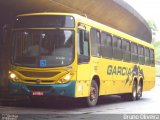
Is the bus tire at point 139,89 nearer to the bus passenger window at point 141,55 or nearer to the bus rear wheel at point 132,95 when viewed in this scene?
the bus rear wheel at point 132,95

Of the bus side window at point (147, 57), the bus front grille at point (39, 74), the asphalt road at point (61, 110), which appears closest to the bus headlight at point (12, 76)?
the bus front grille at point (39, 74)

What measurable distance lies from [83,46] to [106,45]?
2962mm

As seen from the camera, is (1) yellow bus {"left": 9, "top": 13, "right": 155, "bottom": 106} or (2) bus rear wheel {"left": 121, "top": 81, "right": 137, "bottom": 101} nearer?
(1) yellow bus {"left": 9, "top": 13, "right": 155, "bottom": 106}

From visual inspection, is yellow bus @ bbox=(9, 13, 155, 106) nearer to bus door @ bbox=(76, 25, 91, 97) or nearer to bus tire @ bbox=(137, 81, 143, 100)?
bus door @ bbox=(76, 25, 91, 97)

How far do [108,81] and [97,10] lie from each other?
12.3 m

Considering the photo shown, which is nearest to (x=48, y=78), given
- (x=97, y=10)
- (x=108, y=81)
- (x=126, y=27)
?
(x=108, y=81)

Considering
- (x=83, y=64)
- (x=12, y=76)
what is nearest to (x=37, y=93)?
(x=12, y=76)

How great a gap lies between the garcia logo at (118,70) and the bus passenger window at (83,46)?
277 centimetres

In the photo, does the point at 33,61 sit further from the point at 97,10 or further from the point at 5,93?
the point at 97,10

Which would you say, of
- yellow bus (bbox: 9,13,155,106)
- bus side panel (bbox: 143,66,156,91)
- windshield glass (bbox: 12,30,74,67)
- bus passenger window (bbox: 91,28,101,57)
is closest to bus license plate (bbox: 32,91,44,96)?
yellow bus (bbox: 9,13,155,106)

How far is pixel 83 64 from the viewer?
16031 millimetres

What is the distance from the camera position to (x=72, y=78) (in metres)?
15.4

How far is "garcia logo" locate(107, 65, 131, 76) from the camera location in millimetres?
19266

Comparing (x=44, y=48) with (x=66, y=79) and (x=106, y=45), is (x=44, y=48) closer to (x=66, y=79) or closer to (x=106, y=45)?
(x=66, y=79)
